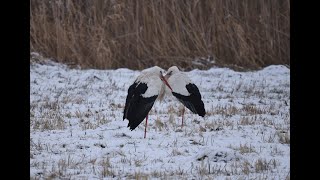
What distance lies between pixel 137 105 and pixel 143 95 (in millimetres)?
154

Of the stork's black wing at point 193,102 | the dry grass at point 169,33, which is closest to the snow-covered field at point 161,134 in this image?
the stork's black wing at point 193,102

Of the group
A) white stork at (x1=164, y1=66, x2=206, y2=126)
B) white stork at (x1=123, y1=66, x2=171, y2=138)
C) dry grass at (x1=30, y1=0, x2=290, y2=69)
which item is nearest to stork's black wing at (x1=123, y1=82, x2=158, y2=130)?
white stork at (x1=123, y1=66, x2=171, y2=138)

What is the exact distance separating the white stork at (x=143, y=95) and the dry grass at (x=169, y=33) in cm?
523

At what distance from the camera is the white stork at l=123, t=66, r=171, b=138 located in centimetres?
622

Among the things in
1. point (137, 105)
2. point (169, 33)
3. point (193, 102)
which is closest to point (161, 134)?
point (137, 105)

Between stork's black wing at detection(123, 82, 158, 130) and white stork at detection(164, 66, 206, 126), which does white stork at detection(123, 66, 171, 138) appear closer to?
stork's black wing at detection(123, 82, 158, 130)

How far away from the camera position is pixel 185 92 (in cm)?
700

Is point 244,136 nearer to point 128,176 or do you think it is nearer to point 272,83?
point 128,176

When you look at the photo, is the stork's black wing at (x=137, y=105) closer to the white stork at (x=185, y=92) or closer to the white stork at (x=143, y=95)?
the white stork at (x=143, y=95)

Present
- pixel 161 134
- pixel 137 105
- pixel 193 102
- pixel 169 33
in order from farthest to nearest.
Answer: pixel 169 33 → pixel 193 102 → pixel 161 134 → pixel 137 105

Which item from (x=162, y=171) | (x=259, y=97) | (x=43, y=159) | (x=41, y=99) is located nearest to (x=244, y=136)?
(x=162, y=171)

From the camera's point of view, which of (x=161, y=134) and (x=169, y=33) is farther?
(x=169, y=33)

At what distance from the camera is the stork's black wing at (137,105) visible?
618 cm

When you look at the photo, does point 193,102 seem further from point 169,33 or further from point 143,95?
point 169,33
